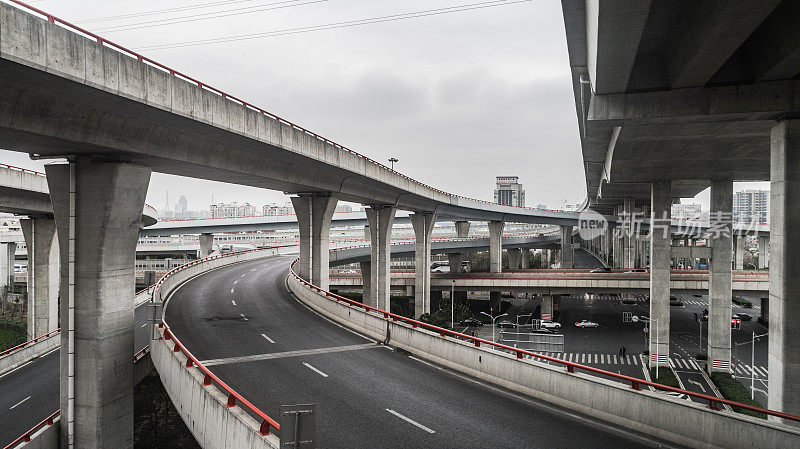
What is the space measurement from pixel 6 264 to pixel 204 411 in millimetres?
77198

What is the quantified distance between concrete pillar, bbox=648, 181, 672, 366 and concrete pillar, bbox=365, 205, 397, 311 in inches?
880

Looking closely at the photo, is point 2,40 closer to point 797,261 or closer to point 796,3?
point 796,3

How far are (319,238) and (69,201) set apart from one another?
60.9 feet

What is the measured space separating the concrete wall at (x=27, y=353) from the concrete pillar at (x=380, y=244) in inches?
1002

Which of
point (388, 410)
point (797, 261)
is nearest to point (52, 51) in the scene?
point (388, 410)

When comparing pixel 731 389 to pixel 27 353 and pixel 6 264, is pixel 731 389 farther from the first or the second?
pixel 6 264

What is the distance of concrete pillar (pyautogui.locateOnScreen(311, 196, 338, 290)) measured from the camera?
3459 cm

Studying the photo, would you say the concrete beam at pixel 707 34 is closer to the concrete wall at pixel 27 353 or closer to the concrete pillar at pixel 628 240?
the concrete wall at pixel 27 353

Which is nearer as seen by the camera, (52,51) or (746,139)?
(52,51)

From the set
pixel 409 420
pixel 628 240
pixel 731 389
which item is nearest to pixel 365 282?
pixel 731 389

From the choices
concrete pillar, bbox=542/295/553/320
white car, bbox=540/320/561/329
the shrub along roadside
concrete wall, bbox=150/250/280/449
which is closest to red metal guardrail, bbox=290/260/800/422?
concrete wall, bbox=150/250/280/449

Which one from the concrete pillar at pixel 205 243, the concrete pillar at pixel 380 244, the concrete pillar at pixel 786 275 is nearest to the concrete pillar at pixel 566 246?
the concrete pillar at pixel 380 244

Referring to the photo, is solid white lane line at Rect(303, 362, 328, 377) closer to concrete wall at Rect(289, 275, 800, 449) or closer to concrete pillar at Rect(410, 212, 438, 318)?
concrete wall at Rect(289, 275, 800, 449)

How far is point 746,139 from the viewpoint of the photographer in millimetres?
22297
